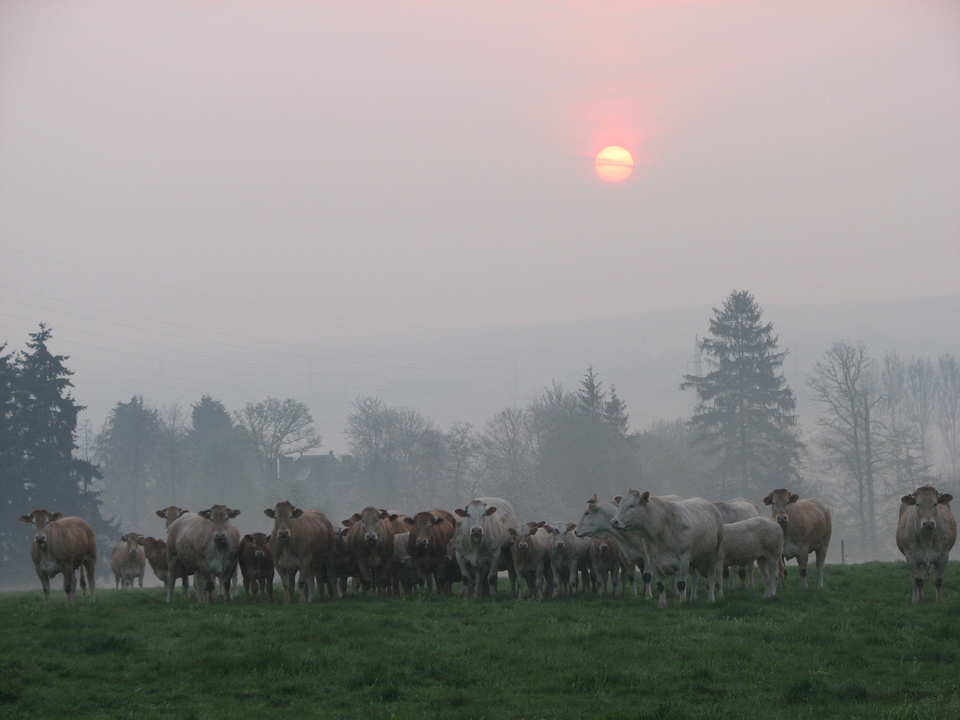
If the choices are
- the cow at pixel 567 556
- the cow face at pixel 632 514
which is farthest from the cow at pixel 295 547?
the cow face at pixel 632 514

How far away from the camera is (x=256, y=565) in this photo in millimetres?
22438

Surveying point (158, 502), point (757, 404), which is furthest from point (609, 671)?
point (158, 502)

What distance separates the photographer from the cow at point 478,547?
22.2m

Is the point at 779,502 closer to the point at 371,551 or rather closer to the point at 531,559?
the point at 531,559

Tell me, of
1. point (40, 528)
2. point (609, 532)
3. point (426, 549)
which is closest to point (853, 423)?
point (609, 532)

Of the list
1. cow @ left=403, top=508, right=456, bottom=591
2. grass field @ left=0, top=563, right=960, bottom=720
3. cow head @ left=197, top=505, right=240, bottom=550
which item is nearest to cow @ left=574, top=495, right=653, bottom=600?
grass field @ left=0, top=563, right=960, bottom=720

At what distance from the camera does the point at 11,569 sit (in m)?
53.2

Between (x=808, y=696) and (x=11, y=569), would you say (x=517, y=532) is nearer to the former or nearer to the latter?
(x=808, y=696)

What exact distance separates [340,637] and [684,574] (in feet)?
25.8

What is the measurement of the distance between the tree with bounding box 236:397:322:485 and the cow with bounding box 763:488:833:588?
67.2 meters

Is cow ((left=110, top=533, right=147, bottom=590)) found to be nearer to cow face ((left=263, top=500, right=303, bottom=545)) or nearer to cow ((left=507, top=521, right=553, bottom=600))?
cow face ((left=263, top=500, right=303, bottom=545))

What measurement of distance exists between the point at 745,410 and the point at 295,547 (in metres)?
56.8

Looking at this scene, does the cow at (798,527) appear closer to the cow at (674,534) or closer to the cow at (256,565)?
the cow at (674,534)

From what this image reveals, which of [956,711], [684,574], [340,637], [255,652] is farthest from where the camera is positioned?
[684,574]
